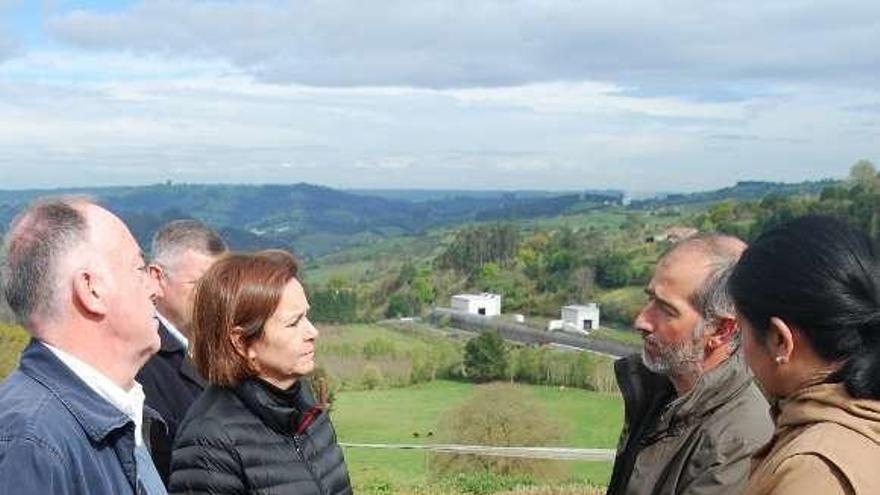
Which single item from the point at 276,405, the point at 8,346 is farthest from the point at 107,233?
the point at 8,346

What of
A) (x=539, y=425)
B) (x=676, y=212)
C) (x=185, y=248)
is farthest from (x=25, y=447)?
(x=676, y=212)

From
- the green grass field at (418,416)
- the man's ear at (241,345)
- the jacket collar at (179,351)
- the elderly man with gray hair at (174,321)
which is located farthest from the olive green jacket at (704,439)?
the green grass field at (418,416)

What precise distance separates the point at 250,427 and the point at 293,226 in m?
178

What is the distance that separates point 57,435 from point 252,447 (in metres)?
0.98

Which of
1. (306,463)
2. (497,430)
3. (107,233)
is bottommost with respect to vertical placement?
(497,430)

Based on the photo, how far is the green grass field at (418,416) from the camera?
24520 millimetres

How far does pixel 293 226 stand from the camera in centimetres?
17838

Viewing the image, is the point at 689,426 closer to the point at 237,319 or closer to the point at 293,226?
the point at 237,319

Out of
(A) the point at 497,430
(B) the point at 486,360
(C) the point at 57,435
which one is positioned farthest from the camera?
(B) the point at 486,360

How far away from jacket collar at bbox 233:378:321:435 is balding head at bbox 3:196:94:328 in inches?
36.6

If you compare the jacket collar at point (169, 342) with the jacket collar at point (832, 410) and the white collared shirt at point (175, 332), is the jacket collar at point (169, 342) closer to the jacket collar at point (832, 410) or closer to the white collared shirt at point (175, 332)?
the white collared shirt at point (175, 332)

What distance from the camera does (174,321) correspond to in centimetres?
400

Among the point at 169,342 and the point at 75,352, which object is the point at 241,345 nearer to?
the point at 75,352

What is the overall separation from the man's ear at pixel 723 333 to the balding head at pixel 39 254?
1877 mm
